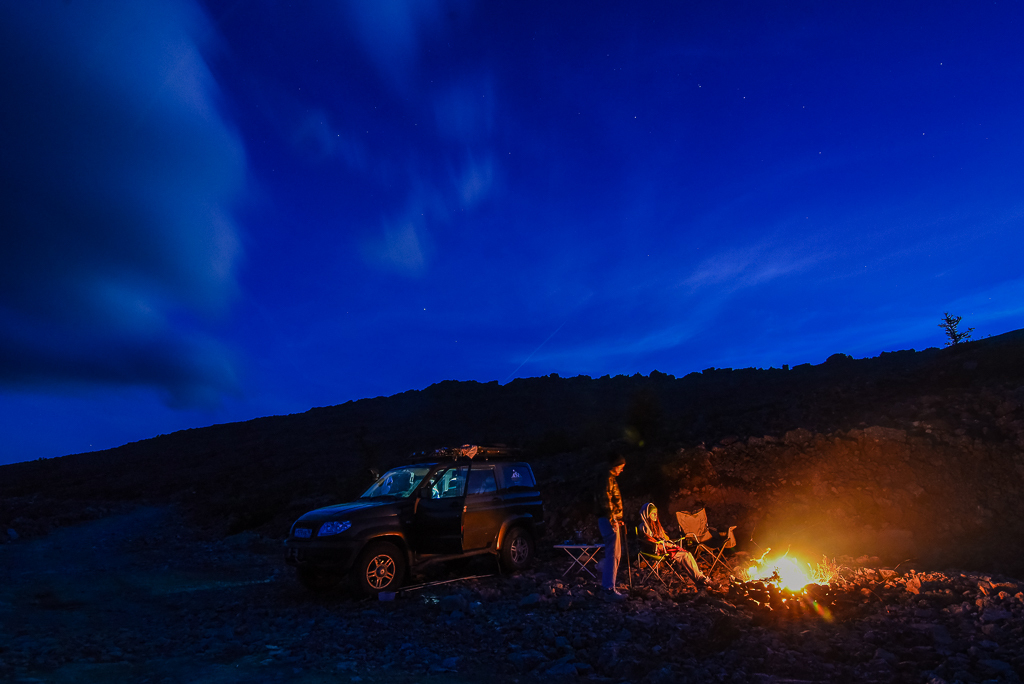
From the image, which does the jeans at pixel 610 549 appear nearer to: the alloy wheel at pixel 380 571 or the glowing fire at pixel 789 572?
the glowing fire at pixel 789 572

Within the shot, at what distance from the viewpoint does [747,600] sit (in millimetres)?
6957

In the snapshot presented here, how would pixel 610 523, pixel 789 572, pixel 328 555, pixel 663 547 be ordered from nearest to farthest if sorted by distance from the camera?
1. pixel 328 555
2. pixel 789 572
3. pixel 610 523
4. pixel 663 547

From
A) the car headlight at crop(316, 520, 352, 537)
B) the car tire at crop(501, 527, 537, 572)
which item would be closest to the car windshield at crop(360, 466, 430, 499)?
the car headlight at crop(316, 520, 352, 537)

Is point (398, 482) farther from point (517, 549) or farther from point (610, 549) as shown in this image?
point (610, 549)

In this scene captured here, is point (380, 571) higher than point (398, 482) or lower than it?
lower

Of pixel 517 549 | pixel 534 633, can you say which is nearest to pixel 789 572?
pixel 534 633

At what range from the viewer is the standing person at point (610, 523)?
791 centimetres

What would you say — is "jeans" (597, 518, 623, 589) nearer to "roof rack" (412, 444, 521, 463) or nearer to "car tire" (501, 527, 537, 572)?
"car tire" (501, 527, 537, 572)

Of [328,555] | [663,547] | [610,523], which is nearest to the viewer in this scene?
[328,555]

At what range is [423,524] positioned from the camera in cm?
860

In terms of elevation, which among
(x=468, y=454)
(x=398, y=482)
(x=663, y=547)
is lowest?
(x=663, y=547)

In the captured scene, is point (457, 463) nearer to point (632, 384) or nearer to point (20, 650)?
point (20, 650)

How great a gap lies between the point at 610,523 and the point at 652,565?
4.09 feet

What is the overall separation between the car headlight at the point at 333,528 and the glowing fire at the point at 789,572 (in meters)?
5.82
